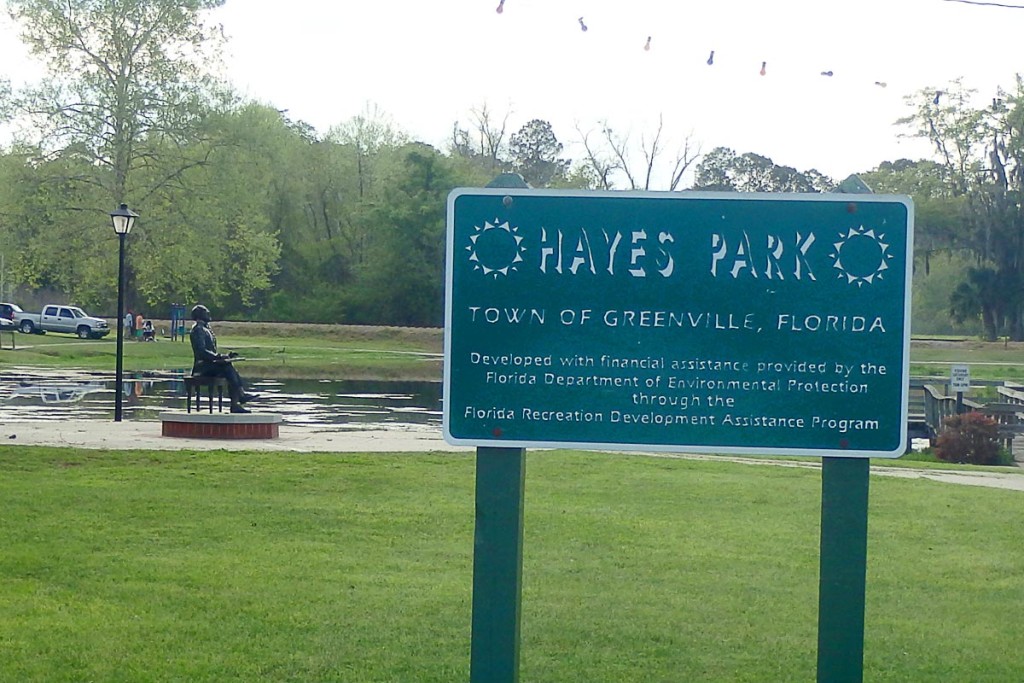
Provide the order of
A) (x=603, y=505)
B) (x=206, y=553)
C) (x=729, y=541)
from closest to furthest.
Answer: (x=206, y=553)
(x=729, y=541)
(x=603, y=505)

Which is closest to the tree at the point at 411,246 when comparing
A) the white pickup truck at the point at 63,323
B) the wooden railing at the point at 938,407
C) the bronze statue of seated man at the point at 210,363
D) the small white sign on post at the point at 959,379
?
the white pickup truck at the point at 63,323

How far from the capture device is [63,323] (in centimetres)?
5884

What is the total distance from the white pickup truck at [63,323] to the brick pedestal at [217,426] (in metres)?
42.9

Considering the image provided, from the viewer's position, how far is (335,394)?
30812 mm

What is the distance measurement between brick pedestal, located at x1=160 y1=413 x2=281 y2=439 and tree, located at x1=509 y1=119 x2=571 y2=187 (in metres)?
68.9

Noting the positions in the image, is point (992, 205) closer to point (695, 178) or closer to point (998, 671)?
point (695, 178)

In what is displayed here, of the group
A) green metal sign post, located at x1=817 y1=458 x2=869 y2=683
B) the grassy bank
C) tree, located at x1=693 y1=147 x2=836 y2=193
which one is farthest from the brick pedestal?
tree, located at x1=693 y1=147 x2=836 y2=193

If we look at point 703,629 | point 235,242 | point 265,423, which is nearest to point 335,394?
point 265,423

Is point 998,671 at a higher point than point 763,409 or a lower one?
lower

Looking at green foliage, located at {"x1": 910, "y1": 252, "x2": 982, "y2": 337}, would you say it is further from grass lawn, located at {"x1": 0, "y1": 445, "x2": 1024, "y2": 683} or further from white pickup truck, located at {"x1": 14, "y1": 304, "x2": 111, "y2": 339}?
grass lawn, located at {"x1": 0, "y1": 445, "x2": 1024, "y2": 683}

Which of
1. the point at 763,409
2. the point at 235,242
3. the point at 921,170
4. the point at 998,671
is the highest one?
the point at 921,170

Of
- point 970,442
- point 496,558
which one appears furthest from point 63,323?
point 496,558

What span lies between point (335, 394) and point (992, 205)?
3716 cm

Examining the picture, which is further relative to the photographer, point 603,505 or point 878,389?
point 603,505
